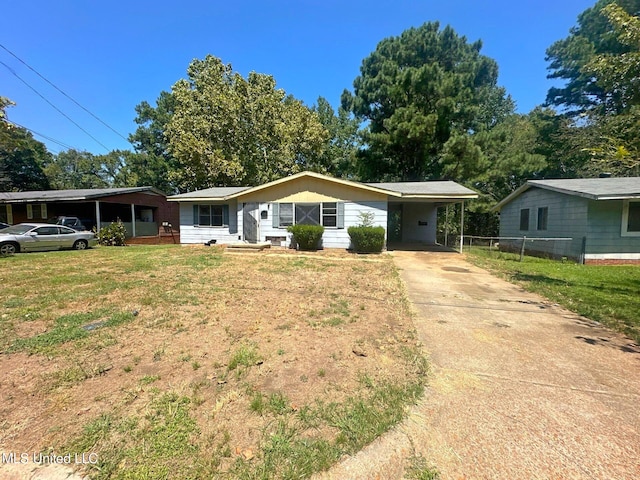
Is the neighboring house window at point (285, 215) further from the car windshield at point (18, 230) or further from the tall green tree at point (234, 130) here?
the car windshield at point (18, 230)


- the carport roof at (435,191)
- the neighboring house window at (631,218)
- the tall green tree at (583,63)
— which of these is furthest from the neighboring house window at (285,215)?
the tall green tree at (583,63)

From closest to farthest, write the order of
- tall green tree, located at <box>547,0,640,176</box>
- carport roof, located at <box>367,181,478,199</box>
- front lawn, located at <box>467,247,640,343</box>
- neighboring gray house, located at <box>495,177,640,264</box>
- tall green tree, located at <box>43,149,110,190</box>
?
front lawn, located at <box>467,247,640,343</box> < neighboring gray house, located at <box>495,177,640,264</box> < carport roof, located at <box>367,181,478,199</box> < tall green tree, located at <box>547,0,640,176</box> < tall green tree, located at <box>43,149,110,190</box>

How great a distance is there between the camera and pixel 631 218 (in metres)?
10.4

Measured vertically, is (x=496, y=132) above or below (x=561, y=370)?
above

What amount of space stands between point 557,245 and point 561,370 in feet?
36.4

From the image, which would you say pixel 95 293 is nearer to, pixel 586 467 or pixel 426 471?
pixel 426 471

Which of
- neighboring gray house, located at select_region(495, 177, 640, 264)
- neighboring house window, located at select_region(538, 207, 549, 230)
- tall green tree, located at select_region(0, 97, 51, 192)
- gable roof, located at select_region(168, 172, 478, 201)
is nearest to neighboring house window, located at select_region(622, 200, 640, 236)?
neighboring gray house, located at select_region(495, 177, 640, 264)

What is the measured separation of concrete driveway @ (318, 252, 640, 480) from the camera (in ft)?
6.07

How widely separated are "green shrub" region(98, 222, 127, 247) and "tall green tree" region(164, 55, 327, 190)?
304 inches

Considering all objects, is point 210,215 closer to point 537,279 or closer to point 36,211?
point 36,211

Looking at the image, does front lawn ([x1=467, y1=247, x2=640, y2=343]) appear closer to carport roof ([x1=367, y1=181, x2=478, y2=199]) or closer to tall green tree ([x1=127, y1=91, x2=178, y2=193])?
carport roof ([x1=367, y1=181, x2=478, y2=199])

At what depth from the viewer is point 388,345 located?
141 inches

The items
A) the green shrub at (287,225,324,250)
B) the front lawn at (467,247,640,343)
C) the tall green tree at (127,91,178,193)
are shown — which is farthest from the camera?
the tall green tree at (127,91,178,193)

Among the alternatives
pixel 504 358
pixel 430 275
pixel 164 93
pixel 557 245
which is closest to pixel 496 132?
pixel 557 245
